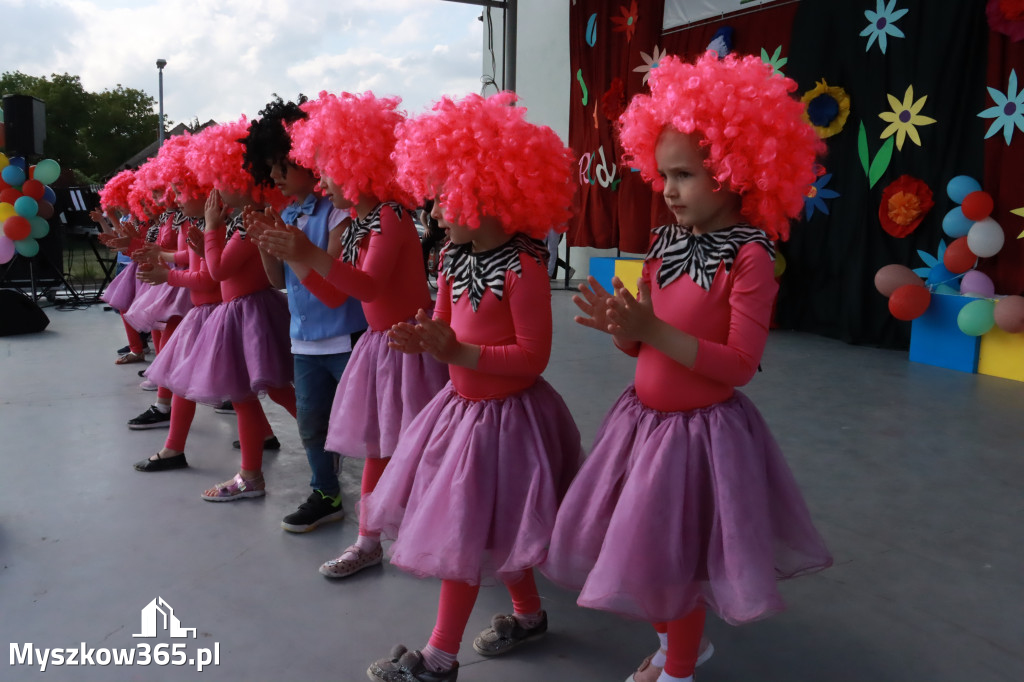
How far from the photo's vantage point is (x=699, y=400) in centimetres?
161

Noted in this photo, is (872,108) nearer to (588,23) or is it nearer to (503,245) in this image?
(588,23)

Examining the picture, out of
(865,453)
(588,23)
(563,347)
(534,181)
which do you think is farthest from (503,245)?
(588,23)

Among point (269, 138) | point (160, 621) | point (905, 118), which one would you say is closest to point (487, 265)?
point (269, 138)

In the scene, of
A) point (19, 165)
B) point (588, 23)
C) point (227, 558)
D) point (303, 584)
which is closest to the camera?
point (303, 584)

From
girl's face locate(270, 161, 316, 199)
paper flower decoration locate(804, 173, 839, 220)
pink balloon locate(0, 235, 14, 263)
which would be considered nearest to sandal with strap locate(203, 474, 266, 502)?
girl's face locate(270, 161, 316, 199)

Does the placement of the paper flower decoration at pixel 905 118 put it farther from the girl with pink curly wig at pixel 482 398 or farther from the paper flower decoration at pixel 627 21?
the girl with pink curly wig at pixel 482 398

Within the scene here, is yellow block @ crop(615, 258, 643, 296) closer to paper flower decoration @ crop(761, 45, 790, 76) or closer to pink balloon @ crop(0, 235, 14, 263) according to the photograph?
paper flower decoration @ crop(761, 45, 790, 76)

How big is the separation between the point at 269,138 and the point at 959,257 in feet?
15.4

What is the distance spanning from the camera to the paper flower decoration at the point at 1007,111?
502 cm

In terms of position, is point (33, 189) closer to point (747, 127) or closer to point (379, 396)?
point (379, 396)

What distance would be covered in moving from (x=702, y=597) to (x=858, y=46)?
18.6 feet

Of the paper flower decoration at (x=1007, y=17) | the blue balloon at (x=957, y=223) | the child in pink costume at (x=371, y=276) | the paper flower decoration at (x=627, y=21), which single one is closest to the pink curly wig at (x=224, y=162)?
the child in pink costume at (x=371, y=276)

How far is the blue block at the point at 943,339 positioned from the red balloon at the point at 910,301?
0.32 ft

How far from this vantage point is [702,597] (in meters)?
1.56
